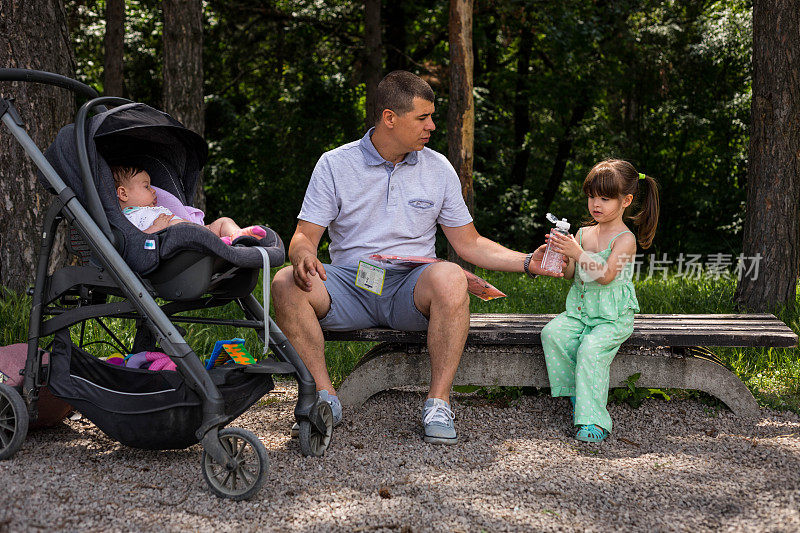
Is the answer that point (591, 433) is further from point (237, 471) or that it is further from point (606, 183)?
point (237, 471)

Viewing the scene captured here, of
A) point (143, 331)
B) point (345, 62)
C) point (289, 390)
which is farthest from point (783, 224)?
point (345, 62)

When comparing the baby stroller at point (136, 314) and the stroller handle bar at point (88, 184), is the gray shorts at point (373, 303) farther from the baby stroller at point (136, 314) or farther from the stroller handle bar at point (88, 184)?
the stroller handle bar at point (88, 184)

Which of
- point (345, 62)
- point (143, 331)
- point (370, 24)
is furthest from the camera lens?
point (345, 62)

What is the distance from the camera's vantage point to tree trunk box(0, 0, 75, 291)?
5.16 m

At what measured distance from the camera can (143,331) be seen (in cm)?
364

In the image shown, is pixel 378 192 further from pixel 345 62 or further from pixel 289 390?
pixel 345 62

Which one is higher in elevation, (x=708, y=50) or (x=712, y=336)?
(x=708, y=50)

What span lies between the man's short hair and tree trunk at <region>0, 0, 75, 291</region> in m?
2.73

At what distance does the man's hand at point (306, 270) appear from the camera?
11.3 feet

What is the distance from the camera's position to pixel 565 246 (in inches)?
139

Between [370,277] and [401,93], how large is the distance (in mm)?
916

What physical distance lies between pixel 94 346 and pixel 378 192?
218 cm

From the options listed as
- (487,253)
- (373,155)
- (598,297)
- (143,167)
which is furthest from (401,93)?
(598,297)

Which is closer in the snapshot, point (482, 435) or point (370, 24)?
point (482, 435)
